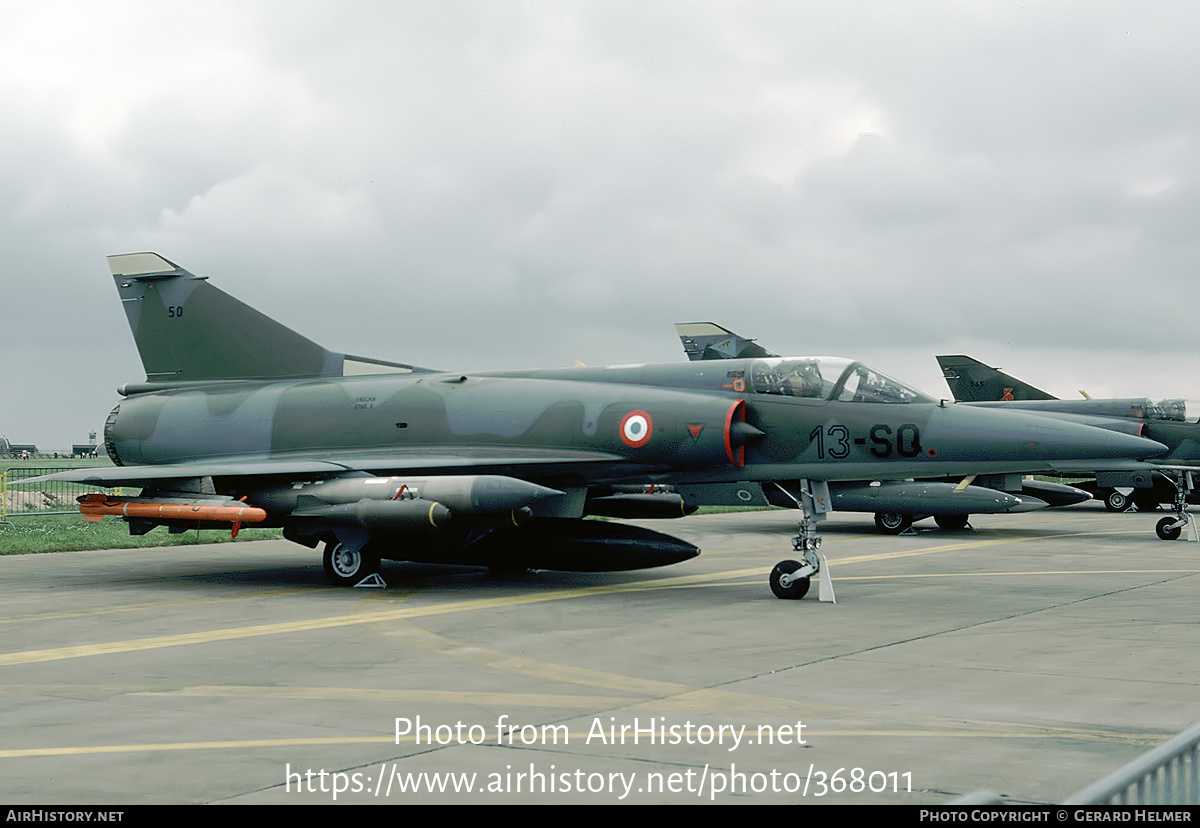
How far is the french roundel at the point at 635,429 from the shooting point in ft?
43.2

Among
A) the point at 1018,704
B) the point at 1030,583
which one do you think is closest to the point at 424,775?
the point at 1018,704

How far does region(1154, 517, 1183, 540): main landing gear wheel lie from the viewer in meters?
21.8

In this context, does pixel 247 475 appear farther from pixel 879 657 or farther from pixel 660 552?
pixel 879 657

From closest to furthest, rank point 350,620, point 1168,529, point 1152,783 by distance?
point 1152,783 → point 350,620 → point 1168,529

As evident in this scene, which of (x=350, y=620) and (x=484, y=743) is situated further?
(x=350, y=620)

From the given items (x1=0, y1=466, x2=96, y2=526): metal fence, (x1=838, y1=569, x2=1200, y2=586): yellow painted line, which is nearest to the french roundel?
(x1=838, y1=569, x2=1200, y2=586): yellow painted line

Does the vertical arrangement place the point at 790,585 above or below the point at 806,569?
below

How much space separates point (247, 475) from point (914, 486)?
48.5 feet

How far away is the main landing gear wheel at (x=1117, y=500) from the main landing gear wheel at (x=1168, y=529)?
1139cm

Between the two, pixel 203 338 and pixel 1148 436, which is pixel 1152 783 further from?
pixel 1148 436

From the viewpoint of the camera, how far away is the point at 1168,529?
21.9 metres

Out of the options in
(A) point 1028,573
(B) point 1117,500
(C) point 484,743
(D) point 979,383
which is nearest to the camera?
(C) point 484,743

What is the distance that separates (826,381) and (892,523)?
1211cm

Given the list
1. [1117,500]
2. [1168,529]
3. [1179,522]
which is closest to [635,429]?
[1168,529]
